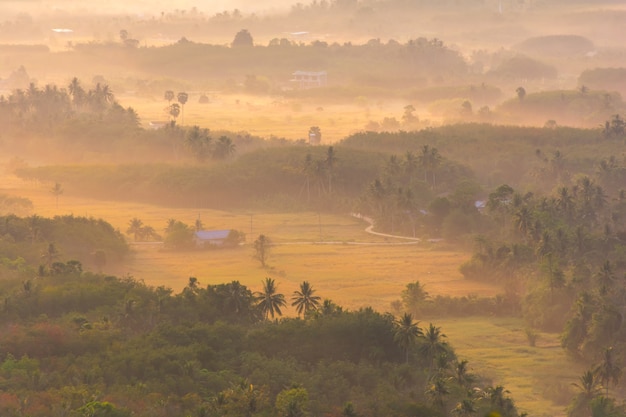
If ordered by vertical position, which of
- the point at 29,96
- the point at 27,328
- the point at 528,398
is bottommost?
the point at 528,398

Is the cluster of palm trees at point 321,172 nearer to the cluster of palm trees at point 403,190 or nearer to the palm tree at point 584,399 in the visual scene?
the cluster of palm trees at point 403,190

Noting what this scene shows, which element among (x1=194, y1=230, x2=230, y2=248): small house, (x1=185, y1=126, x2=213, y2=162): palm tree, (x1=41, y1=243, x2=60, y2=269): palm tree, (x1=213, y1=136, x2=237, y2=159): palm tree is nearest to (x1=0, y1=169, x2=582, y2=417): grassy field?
(x1=194, y1=230, x2=230, y2=248): small house

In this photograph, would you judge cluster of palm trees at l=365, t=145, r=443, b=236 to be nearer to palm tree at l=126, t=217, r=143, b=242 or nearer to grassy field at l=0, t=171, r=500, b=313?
grassy field at l=0, t=171, r=500, b=313

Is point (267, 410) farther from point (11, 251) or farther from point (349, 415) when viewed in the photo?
point (11, 251)

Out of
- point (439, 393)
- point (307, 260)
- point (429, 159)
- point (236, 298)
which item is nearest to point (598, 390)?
point (439, 393)

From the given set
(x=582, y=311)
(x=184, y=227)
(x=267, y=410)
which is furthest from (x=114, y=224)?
(x=267, y=410)
